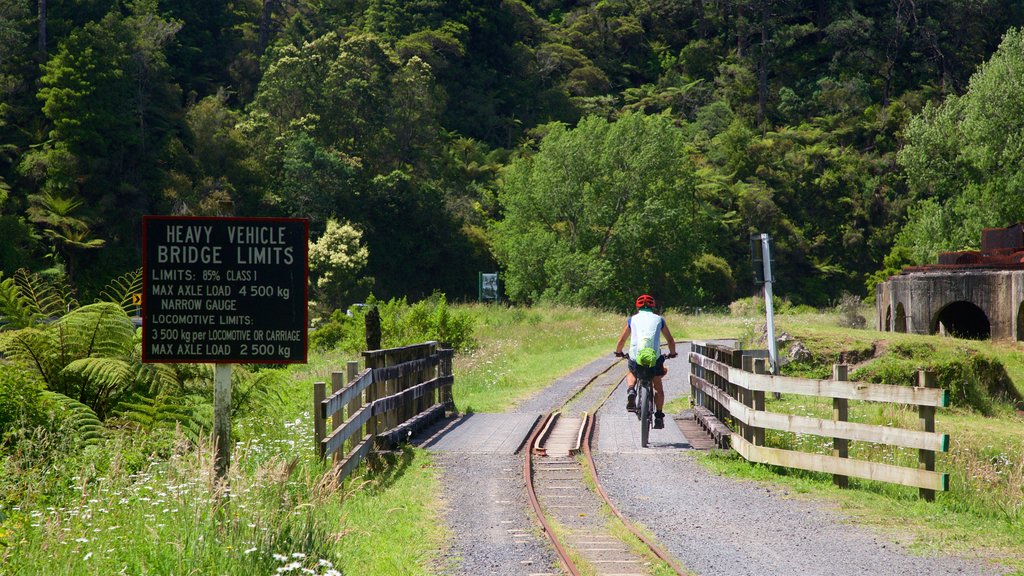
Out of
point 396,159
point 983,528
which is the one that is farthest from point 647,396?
point 396,159

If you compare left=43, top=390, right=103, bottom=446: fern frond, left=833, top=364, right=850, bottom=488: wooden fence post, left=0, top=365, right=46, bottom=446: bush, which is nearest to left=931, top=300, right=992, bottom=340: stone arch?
left=833, top=364, right=850, bottom=488: wooden fence post

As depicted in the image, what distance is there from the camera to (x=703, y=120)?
310ft

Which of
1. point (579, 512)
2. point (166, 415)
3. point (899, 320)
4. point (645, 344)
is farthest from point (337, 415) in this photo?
point (899, 320)

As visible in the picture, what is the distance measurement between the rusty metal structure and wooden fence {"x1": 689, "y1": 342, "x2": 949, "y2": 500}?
17623 millimetres

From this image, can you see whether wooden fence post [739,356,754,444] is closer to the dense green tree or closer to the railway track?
the railway track

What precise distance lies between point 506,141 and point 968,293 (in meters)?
64.7

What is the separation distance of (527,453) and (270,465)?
224 inches

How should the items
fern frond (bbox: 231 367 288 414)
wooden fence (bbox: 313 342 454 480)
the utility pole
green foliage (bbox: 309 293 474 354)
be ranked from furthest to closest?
1. green foliage (bbox: 309 293 474 354)
2. the utility pole
3. fern frond (bbox: 231 367 288 414)
4. wooden fence (bbox: 313 342 454 480)

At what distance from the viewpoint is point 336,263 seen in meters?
61.3

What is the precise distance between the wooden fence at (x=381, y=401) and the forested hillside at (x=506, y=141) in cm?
3280

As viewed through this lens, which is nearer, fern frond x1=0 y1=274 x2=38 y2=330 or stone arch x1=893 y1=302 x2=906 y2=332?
fern frond x1=0 y1=274 x2=38 y2=330

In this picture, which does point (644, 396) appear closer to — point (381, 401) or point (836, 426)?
point (836, 426)

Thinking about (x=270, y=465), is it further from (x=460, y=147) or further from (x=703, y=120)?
(x=703, y=120)

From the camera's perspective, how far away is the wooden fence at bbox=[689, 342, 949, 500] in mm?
10570
